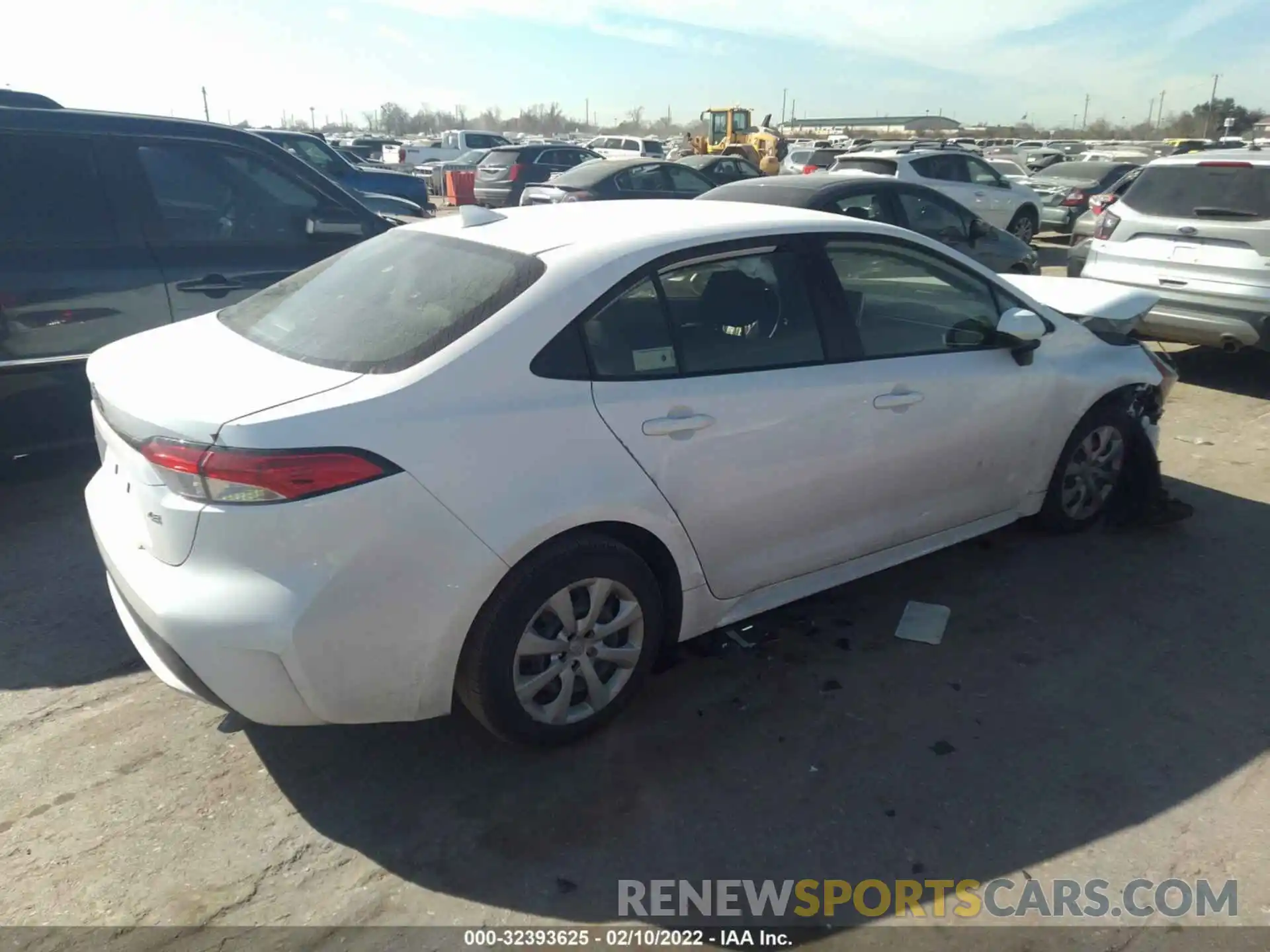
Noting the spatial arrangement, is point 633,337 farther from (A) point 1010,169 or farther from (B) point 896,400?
(A) point 1010,169

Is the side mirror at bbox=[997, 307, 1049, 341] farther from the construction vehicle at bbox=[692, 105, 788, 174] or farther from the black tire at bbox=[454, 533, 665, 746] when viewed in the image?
the construction vehicle at bbox=[692, 105, 788, 174]

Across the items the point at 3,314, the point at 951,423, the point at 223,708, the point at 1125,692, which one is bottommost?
the point at 1125,692

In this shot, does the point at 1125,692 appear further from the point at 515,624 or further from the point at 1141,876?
the point at 515,624

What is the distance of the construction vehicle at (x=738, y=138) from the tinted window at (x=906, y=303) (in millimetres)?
24916

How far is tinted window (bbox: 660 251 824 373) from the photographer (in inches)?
127

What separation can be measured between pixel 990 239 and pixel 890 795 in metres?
8.61

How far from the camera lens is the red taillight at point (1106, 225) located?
313 inches

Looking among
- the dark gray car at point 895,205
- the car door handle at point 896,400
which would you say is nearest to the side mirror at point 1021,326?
the car door handle at point 896,400

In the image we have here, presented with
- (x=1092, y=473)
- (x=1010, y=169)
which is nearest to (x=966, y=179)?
(x=1010, y=169)

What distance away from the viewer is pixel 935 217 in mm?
Answer: 9562

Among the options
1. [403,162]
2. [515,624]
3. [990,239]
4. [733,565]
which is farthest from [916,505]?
[403,162]

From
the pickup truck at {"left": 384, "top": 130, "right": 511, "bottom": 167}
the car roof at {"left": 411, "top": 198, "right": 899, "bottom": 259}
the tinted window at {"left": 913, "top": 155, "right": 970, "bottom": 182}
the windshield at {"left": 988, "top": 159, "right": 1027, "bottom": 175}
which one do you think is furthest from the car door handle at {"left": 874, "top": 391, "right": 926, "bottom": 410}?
the pickup truck at {"left": 384, "top": 130, "right": 511, "bottom": 167}

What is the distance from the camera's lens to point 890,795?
2941mm

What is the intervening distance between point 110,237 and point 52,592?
1959 mm
